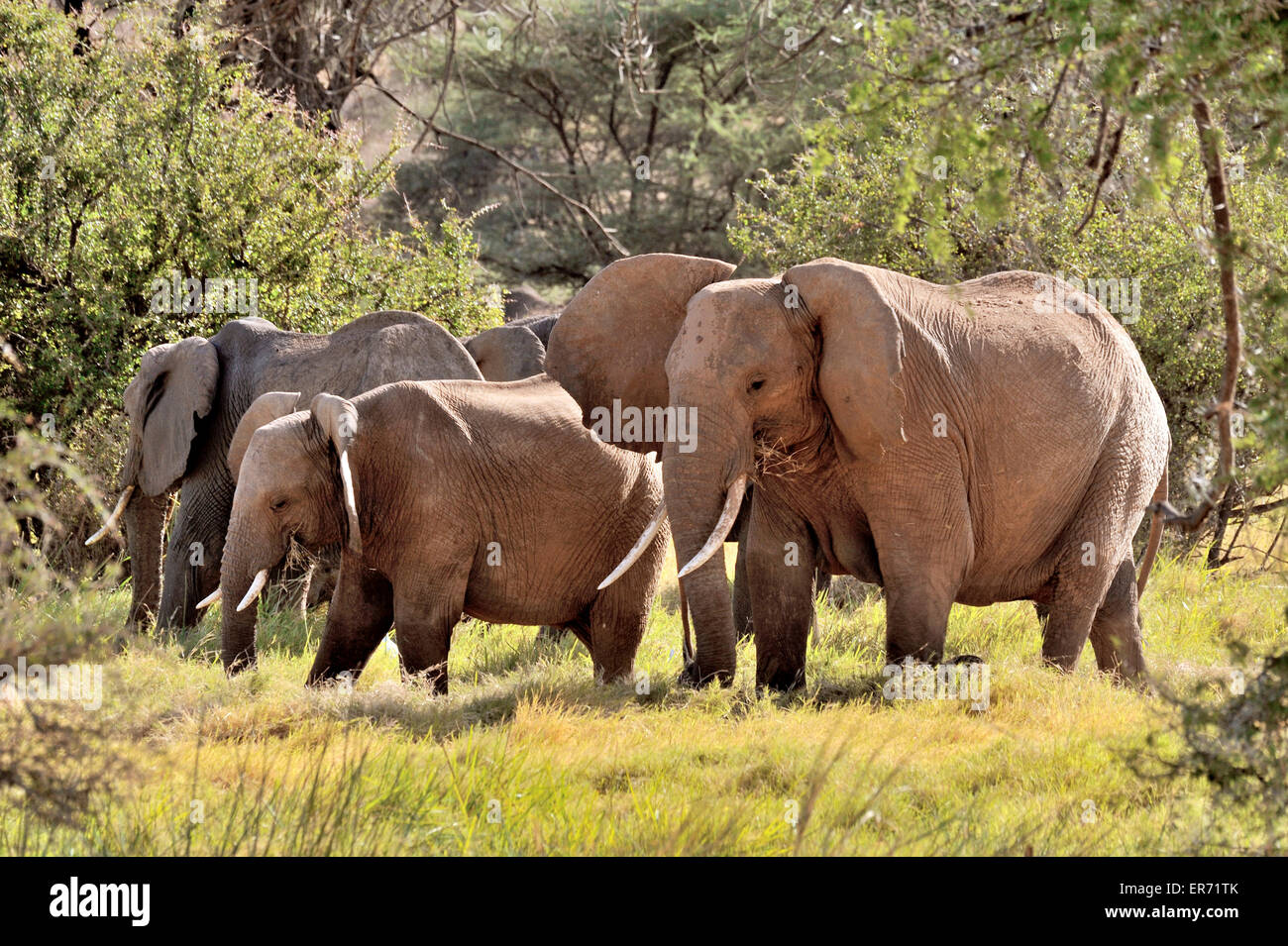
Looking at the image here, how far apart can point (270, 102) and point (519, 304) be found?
7655mm

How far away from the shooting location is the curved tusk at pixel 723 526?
7.27 metres

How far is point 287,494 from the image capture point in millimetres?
8258

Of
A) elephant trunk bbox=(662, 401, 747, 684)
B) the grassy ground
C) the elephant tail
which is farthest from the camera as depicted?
the elephant tail

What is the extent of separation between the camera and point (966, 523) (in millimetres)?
7785

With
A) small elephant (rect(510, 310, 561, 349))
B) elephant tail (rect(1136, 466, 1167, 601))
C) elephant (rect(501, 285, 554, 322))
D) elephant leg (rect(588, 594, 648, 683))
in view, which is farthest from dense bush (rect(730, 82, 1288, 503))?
elephant (rect(501, 285, 554, 322))

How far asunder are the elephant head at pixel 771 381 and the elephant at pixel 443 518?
0.55 meters

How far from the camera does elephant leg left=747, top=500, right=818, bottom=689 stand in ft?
26.6

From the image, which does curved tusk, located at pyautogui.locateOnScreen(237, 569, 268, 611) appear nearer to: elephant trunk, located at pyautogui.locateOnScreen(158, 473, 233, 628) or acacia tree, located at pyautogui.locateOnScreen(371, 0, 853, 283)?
elephant trunk, located at pyautogui.locateOnScreen(158, 473, 233, 628)

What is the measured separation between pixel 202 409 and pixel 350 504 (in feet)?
10.7

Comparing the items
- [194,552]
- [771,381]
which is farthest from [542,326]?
[771,381]

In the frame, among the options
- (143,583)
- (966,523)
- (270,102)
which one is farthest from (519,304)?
(966,523)

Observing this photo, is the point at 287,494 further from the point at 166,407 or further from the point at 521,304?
the point at 521,304

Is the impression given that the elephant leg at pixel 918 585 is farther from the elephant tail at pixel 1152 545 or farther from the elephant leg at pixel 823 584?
the elephant leg at pixel 823 584
